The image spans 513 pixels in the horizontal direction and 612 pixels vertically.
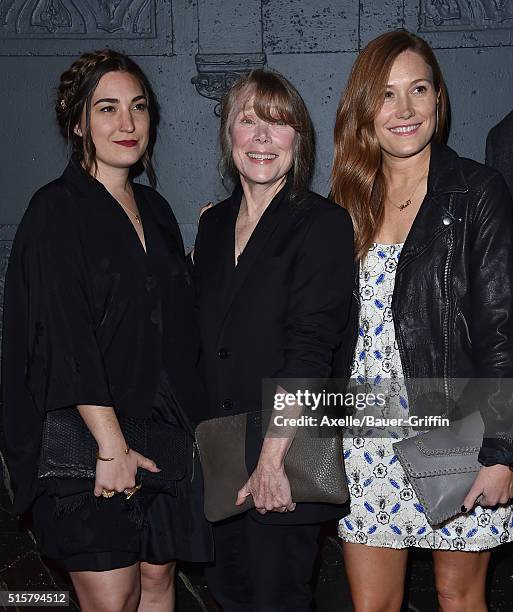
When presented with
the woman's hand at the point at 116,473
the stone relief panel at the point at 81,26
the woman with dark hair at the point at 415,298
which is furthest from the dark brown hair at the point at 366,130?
the stone relief panel at the point at 81,26

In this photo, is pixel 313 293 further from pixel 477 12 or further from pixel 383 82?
pixel 477 12

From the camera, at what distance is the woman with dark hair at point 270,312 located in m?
2.47

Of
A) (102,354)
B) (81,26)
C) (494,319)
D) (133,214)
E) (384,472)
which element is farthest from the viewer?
(81,26)

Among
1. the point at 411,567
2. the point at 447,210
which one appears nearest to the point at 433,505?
the point at 447,210

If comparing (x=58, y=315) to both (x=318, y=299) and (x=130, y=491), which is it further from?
(x=318, y=299)

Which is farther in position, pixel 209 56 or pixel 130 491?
pixel 209 56

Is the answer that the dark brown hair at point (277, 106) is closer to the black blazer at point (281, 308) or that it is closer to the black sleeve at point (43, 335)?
the black blazer at point (281, 308)

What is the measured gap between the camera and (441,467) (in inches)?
95.5

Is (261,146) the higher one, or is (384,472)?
(261,146)

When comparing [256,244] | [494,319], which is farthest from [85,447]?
[494,319]

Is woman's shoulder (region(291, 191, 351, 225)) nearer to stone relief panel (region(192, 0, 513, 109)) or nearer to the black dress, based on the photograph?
the black dress

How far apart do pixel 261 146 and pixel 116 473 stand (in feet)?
3.63

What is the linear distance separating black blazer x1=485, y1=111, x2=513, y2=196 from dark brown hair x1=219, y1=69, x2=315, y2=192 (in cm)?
69

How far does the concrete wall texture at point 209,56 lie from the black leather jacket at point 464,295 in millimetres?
1087
